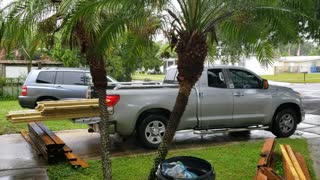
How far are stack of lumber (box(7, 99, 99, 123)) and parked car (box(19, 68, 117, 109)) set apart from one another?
4.60m

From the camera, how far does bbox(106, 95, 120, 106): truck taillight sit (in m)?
7.68

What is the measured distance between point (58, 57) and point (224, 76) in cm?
1445

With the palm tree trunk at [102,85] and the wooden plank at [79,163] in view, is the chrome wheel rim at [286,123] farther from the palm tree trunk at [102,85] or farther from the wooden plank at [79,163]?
the palm tree trunk at [102,85]

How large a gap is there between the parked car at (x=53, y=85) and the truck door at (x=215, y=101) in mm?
4590

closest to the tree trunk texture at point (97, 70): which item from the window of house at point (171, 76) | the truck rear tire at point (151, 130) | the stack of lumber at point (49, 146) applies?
the stack of lumber at point (49, 146)

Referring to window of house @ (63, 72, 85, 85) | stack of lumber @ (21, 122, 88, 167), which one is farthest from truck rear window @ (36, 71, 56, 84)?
stack of lumber @ (21, 122, 88, 167)

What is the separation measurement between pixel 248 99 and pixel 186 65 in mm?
4164

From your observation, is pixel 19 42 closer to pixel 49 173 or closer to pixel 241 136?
pixel 49 173

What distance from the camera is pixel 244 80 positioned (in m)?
9.23

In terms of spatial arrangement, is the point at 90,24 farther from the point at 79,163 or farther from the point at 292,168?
the point at 292,168

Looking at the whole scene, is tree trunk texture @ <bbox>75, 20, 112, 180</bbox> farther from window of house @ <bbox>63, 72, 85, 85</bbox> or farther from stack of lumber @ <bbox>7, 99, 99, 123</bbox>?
window of house @ <bbox>63, 72, 85, 85</bbox>

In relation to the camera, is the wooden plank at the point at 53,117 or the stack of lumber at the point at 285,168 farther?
the wooden plank at the point at 53,117

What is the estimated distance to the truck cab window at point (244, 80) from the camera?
9.11 m

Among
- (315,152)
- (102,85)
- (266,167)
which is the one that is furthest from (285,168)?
(102,85)
